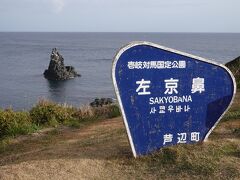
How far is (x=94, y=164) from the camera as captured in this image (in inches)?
300

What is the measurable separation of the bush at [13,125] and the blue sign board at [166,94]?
211 inches

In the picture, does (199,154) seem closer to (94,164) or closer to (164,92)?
(164,92)

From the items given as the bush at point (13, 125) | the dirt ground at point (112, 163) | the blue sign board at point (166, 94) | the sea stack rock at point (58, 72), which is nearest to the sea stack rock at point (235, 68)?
the bush at point (13, 125)

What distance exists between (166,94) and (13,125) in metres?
6.03

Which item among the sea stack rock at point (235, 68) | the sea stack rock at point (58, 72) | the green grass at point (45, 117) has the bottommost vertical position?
the sea stack rock at point (58, 72)

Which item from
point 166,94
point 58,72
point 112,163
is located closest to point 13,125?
point 112,163

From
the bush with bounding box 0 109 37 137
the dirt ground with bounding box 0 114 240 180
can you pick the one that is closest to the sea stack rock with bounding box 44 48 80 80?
the bush with bounding box 0 109 37 137

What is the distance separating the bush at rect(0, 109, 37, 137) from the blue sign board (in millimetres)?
5348

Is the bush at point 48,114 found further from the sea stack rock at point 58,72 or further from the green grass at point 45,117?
the sea stack rock at point 58,72

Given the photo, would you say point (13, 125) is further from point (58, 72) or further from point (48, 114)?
point (58, 72)

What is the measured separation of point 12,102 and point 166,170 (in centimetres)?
3532

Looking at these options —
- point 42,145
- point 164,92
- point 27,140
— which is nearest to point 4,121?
point 27,140

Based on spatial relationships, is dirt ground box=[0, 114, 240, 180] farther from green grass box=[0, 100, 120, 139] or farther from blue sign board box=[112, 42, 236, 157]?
green grass box=[0, 100, 120, 139]

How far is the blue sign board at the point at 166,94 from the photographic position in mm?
7418
